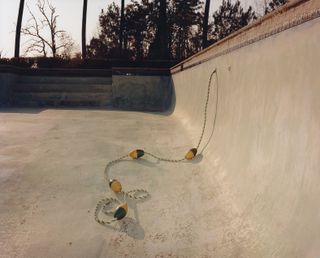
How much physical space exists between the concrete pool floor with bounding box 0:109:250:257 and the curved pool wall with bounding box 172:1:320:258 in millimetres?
168

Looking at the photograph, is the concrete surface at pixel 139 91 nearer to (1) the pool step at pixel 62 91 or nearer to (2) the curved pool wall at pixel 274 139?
(1) the pool step at pixel 62 91

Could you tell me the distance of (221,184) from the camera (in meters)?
3.01

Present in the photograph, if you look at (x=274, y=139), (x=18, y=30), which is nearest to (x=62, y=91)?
(x=274, y=139)

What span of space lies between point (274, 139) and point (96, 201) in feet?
5.46

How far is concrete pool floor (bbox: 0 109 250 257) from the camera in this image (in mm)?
2215

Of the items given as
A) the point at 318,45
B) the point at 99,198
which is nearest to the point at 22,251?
the point at 99,198

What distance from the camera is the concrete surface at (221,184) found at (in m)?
1.80

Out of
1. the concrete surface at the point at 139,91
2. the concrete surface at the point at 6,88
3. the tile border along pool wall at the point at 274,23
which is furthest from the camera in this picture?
the concrete surface at the point at 139,91

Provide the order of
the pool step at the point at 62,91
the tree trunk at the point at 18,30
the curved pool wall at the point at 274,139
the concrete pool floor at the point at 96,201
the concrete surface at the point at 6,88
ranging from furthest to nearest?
1. the tree trunk at the point at 18,30
2. the pool step at the point at 62,91
3. the concrete surface at the point at 6,88
4. the concrete pool floor at the point at 96,201
5. the curved pool wall at the point at 274,139

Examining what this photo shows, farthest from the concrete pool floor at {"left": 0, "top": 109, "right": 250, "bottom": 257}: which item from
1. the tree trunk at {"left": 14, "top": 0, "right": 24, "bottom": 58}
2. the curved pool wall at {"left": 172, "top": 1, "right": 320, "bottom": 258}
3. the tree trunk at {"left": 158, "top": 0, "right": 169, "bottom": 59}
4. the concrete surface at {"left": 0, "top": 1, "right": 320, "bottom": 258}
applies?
the tree trunk at {"left": 158, "top": 0, "right": 169, "bottom": 59}

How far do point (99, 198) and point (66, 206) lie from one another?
31cm

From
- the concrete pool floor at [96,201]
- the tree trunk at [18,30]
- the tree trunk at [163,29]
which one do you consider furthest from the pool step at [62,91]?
the tree trunk at [163,29]

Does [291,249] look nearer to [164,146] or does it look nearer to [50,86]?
[164,146]

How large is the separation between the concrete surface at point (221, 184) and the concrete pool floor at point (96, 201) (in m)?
0.01
